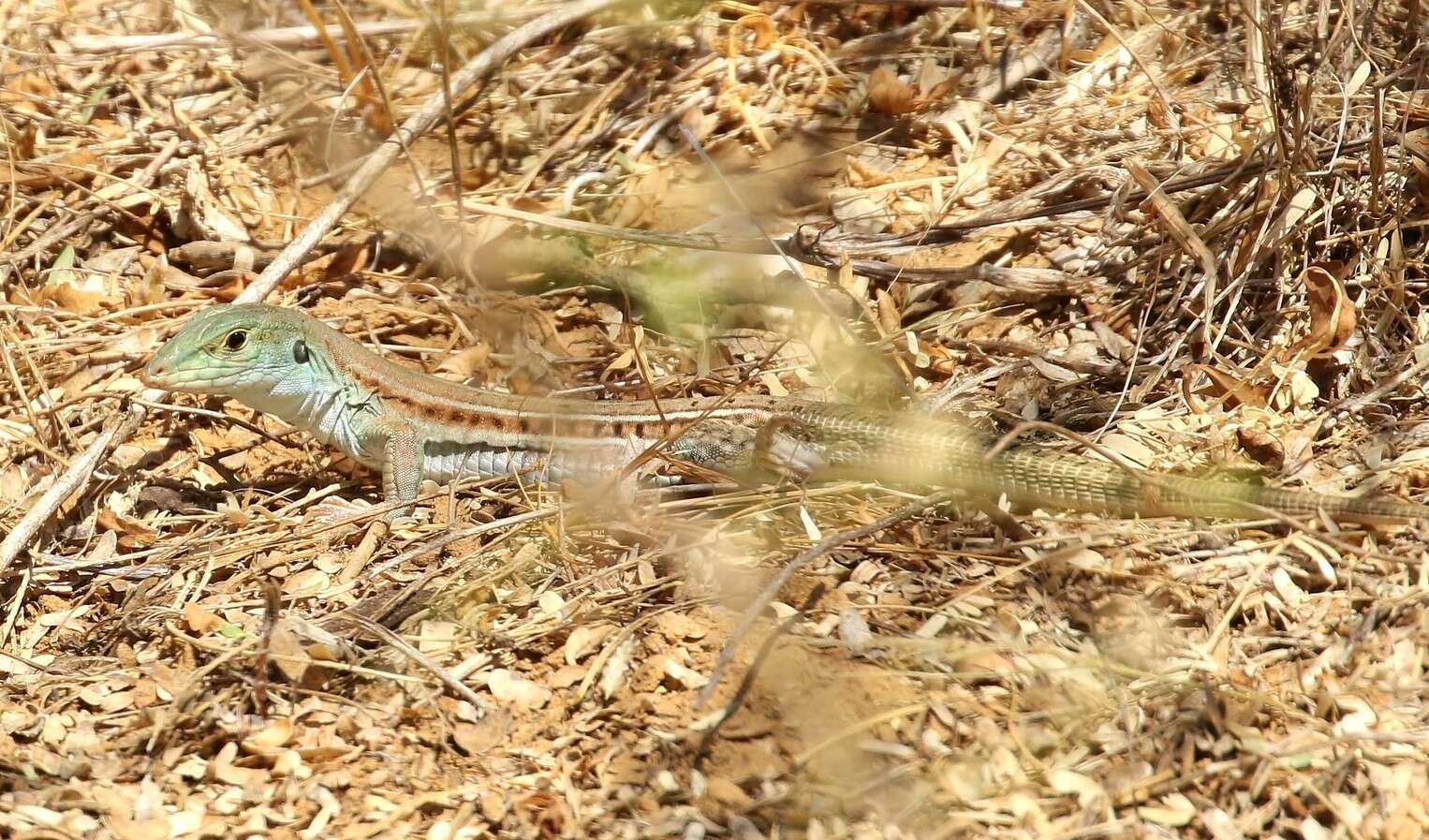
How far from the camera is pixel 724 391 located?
4465 millimetres

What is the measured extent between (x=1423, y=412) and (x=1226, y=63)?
187 centimetres

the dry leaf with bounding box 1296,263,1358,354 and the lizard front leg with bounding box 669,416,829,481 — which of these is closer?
the dry leaf with bounding box 1296,263,1358,354

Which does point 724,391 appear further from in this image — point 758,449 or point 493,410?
point 493,410

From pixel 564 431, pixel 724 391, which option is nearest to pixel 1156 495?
pixel 724 391

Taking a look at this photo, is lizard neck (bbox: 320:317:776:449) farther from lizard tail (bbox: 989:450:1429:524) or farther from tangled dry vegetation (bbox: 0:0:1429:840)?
lizard tail (bbox: 989:450:1429:524)

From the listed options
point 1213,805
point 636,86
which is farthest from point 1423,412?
point 636,86

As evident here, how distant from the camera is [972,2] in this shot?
506 centimetres

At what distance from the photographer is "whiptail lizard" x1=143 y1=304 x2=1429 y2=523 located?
349 cm

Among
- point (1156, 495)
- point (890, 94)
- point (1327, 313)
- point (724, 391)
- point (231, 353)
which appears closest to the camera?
point (1156, 495)

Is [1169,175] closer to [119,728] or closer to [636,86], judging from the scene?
[636,86]

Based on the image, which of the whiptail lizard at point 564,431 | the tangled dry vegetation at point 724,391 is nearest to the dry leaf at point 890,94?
the tangled dry vegetation at point 724,391

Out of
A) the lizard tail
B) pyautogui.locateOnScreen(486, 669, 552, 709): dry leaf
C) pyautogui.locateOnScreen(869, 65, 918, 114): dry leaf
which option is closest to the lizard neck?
the lizard tail

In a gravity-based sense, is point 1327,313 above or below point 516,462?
above

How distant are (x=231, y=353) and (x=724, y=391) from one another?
1653 millimetres
